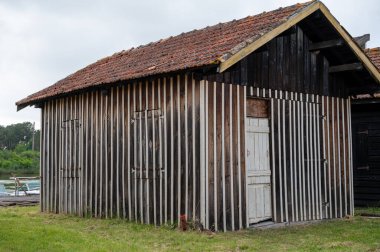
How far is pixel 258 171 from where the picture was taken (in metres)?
11.3

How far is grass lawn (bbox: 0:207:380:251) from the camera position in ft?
28.6

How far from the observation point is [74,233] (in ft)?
33.5

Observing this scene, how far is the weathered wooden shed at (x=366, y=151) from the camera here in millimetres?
15555

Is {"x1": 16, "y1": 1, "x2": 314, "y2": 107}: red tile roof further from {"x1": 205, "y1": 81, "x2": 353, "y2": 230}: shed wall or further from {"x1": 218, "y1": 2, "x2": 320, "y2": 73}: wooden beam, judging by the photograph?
{"x1": 205, "y1": 81, "x2": 353, "y2": 230}: shed wall

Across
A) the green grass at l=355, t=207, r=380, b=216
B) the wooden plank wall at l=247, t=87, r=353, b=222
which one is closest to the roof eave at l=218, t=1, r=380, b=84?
the wooden plank wall at l=247, t=87, r=353, b=222

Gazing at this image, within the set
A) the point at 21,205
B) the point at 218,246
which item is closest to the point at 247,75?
the point at 218,246

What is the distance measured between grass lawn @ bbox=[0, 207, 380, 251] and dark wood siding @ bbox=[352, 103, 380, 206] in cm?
391

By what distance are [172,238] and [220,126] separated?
237cm

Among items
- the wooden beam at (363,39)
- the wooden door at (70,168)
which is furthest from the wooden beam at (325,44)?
the wooden beam at (363,39)

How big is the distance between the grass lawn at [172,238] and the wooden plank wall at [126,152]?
1.93 feet

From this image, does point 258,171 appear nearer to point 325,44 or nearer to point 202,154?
point 202,154

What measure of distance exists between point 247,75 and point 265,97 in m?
0.73

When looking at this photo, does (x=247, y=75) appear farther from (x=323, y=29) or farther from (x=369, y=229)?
(x=369, y=229)

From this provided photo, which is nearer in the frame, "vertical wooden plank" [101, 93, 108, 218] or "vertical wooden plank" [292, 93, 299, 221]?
"vertical wooden plank" [292, 93, 299, 221]
